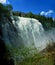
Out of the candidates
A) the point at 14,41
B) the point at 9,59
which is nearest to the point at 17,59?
the point at 9,59

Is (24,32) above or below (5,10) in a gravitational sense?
below

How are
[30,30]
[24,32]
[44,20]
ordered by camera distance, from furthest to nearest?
[44,20], [30,30], [24,32]

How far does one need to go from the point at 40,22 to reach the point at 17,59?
7.82m

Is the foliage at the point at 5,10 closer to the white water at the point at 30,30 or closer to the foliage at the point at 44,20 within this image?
the white water at the point at 30,30

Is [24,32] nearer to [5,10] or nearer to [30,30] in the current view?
[30,30]

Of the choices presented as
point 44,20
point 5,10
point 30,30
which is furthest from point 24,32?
point 5,10

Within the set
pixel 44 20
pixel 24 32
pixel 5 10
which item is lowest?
pixel 24 32

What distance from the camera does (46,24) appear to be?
13180 mm

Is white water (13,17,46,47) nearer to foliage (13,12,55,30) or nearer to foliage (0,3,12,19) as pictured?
foliage (13,12,55,30)

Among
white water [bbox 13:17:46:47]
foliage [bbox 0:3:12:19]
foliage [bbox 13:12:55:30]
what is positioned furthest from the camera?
foliage [bbox 13:12:55:30]

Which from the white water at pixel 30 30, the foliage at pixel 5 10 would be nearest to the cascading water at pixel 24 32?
the white water at pixel 30 30

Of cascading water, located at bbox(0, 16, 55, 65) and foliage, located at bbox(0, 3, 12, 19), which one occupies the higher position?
foliage, located at bbox(0, 3, 12, 19)

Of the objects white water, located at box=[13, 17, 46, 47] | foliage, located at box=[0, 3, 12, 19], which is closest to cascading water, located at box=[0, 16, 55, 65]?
white water, located at box=[13, 17, 46, 47]

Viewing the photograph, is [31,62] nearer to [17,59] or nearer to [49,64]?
[49,64]
